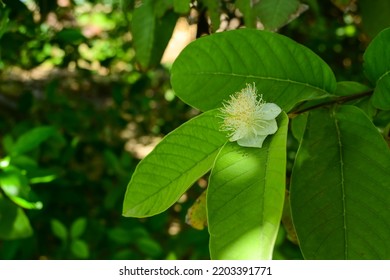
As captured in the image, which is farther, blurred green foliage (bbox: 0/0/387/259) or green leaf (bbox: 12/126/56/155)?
green leaf (bbox: 12/126/56/155)

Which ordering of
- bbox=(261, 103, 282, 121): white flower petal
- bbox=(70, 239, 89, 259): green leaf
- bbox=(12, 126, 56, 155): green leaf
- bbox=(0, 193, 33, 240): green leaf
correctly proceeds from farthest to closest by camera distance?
1. bbox=(70, 239, 89, 259): green leaf
2. bbox=(12, 126, 56, 155): green leaf
3. bbox=(0, 193, 33, 240): green leaf
4. bbox=(261, 103, 282, 121): white flower petal

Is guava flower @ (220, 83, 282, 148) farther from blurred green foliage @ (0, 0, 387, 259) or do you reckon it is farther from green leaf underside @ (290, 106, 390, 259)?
blurred green foliage @ (0, 0, 387, 259)

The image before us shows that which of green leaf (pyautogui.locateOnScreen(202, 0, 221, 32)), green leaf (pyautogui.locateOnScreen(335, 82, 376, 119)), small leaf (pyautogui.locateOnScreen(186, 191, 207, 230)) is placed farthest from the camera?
green leaf (pyautogui.locateOnScreen(202, 0, 221, 32))

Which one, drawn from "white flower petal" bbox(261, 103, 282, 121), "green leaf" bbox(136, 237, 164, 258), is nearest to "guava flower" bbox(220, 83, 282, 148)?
"white flower petal" bbox(261, 103, 282, 121)

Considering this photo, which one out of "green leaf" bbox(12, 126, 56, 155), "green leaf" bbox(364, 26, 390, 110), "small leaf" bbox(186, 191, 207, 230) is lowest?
"green leaf" bbox(12, 126, 56, 155)
